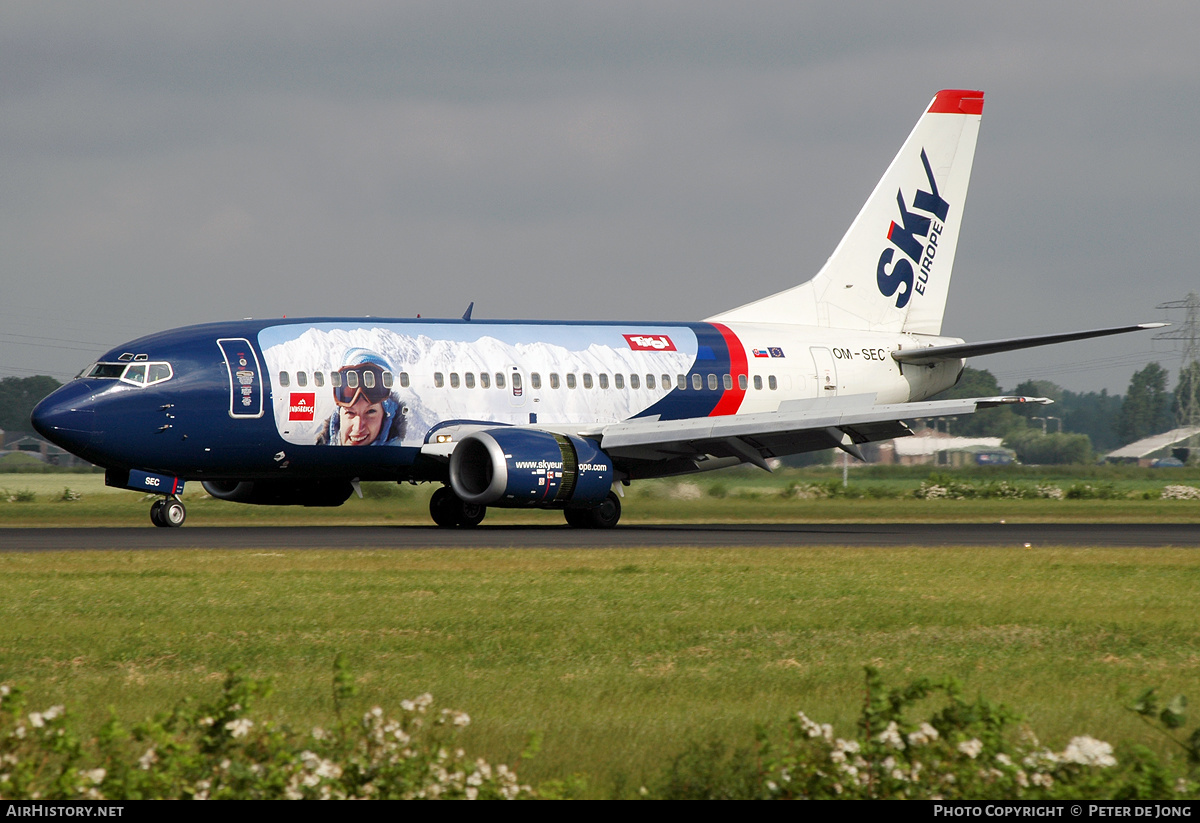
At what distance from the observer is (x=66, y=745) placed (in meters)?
6.06

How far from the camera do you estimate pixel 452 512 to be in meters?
29.0

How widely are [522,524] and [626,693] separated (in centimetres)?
2105

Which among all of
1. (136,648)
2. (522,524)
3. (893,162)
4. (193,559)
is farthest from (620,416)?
(136,648)

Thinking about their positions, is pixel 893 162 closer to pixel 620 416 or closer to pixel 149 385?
pixel 620 416

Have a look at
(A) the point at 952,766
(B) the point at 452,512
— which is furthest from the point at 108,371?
(A) the point at 952,766

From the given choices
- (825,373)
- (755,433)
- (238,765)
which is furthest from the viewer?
(825,373)

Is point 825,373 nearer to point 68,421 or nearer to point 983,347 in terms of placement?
point 983,347

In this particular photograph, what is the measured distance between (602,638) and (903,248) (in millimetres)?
25424

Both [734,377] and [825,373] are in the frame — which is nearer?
[734,377]

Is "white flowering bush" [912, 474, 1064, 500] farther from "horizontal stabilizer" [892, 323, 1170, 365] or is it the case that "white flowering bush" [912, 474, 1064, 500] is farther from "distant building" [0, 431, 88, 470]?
Result: "distant building" [0, 431, 88, 470]

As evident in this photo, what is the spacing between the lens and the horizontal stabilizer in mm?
28672

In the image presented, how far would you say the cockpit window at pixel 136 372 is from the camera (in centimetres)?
2553

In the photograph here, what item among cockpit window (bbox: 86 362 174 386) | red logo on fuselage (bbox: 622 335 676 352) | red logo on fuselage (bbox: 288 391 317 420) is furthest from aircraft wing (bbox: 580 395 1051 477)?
cockpit window (bbox: 86 362 174 386)

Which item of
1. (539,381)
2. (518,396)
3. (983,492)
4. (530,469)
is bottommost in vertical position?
(983,492)
